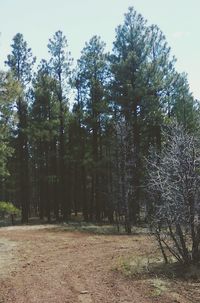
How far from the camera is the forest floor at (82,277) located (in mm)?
9484

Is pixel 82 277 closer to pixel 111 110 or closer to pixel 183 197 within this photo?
pixel 183 197

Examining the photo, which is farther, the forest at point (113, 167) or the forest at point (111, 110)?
the forest at point (111, 110)

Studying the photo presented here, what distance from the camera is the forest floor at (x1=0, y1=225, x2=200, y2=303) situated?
948 centimetres

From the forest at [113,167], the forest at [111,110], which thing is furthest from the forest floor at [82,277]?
the forest at [111,110]

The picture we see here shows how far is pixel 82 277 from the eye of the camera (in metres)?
11.7

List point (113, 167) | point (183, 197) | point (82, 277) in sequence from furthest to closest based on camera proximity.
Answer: point (113, 167) < point (183, 197) < point (82, 277)

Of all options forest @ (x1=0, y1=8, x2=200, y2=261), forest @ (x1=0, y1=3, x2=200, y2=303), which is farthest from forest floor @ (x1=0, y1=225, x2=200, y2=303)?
forest @ (x1=0, y1=8, x2=200, y2=261)

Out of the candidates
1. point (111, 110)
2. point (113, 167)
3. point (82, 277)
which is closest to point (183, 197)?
point (82, 277)

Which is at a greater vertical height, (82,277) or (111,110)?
(111,110)

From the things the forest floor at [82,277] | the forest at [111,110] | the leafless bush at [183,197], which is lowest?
the forest floor at [82,277]

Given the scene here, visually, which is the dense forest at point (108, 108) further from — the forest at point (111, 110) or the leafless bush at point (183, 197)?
the leafless bush at point (183, 197)

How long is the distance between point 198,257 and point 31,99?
97.1ft

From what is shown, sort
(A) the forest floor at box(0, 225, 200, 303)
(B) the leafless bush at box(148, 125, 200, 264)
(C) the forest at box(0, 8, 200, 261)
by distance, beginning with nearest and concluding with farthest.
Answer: (A) the forest floor at box(0, 225, 200, 303) → (B) the leafless bush at box(148, 125, 200, 264) → (C) the forest at box(0, 8, 200, 261)

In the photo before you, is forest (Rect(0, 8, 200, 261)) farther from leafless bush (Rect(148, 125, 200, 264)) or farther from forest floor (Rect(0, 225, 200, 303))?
leafless bush (Rect(148, 125, 200, 264))
